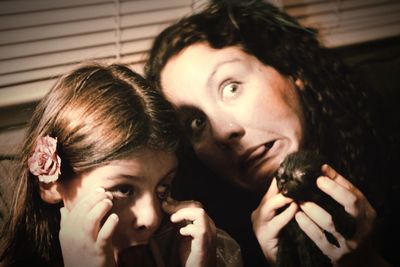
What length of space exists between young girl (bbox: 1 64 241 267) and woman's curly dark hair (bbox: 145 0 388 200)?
0.74 ft

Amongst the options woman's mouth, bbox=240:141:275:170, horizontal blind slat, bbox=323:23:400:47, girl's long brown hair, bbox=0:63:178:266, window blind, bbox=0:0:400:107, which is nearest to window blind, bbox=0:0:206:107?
window blind, bbox=0:0:400:107

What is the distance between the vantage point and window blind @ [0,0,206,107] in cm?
81

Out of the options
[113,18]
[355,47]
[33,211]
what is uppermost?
[113,18]

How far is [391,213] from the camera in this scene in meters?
0.92

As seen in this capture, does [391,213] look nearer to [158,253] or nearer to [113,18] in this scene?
[158,253]

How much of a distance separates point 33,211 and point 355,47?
3.18ft

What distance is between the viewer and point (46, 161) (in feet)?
2.13

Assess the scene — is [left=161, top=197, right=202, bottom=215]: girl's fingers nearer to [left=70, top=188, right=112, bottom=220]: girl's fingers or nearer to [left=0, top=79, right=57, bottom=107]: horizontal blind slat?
[left=70, top=188, right=112, bottom=220]: girl's fingers

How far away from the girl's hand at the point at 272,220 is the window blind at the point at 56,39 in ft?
1.43

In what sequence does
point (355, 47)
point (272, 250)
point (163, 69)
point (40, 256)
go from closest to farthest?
point (40, 256) → point (272, 250) → point (163, 69) → point (355, 47)

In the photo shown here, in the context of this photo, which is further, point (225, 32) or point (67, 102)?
point (225, 32)

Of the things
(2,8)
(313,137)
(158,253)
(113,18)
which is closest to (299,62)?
(313,137)

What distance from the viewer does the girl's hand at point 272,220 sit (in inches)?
30.6

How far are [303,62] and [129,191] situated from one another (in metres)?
0.56
